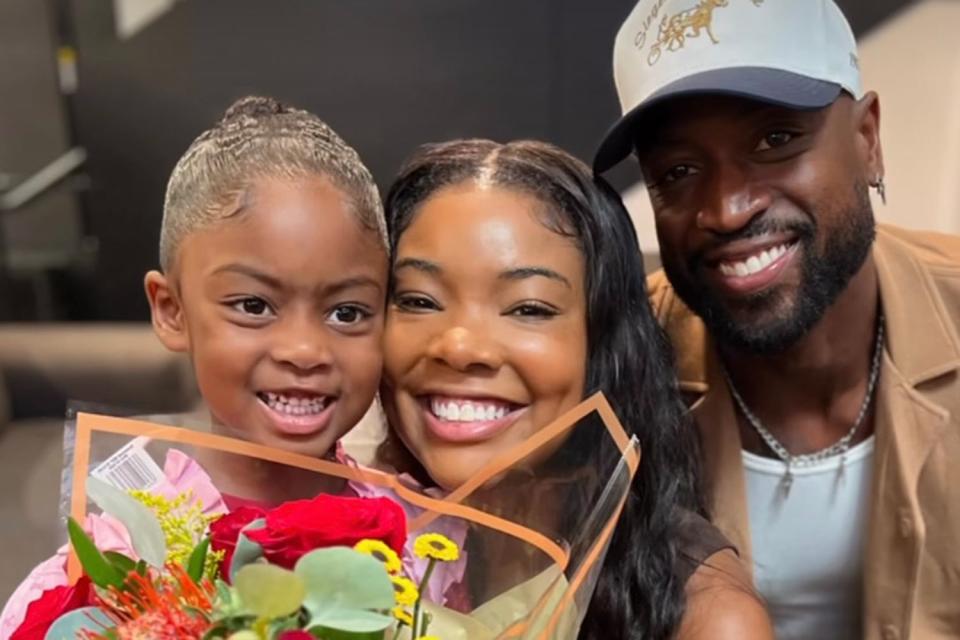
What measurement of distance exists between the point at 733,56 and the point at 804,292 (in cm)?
31

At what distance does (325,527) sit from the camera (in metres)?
0.60

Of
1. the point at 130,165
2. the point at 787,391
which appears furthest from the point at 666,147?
the point at 130,165

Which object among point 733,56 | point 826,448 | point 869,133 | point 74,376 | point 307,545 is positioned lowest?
point 74,376

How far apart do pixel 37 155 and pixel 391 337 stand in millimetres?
3124

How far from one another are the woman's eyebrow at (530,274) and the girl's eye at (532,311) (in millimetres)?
28

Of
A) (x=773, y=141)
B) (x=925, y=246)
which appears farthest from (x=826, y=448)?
(x=773, y=141)

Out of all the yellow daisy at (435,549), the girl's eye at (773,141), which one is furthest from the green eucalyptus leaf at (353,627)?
the girl's eye at (773,141)

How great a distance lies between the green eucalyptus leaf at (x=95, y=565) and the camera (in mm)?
619

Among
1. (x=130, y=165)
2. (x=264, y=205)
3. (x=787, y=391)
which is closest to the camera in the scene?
(x=264, y=205)

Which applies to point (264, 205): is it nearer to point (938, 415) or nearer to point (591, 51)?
point (938, 415)

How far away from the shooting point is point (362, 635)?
558mm

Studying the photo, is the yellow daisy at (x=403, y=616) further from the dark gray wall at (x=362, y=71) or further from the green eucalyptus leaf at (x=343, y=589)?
the dark gray wall at (x=362, y=71)

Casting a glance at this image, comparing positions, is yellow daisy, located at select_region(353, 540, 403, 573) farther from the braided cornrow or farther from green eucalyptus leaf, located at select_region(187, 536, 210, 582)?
the braided cornrow

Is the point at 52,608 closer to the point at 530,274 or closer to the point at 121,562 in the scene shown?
the point at 121,562
